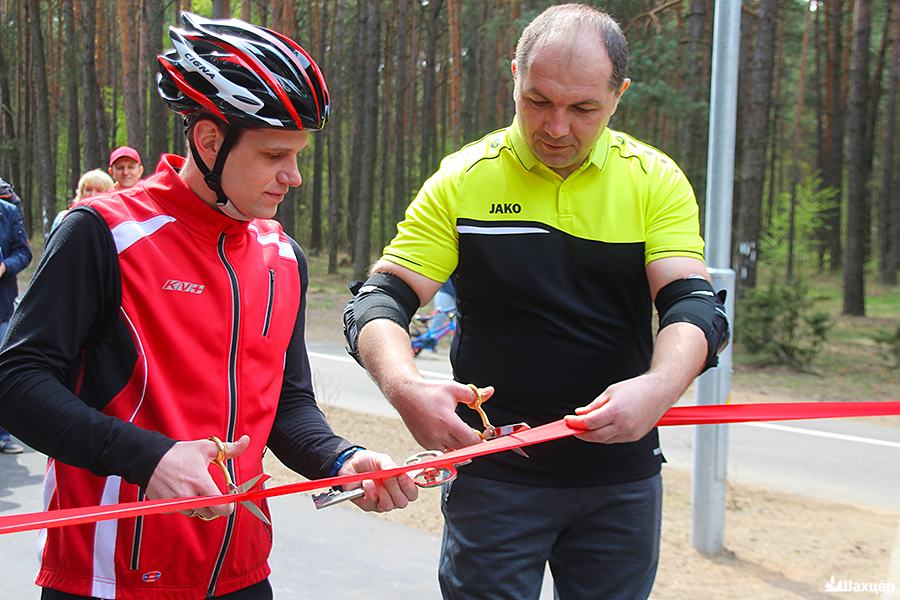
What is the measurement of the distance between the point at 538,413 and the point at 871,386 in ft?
39.5

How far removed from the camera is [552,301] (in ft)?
9.01

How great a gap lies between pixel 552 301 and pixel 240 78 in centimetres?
105

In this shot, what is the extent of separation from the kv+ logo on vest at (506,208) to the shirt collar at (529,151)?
12cm

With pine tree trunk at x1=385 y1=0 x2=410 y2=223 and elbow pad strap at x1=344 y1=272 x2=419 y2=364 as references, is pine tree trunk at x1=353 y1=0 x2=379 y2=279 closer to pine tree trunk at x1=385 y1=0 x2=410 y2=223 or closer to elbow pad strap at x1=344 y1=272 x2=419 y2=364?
pine tree trunk at x1=385 y1=0 x2=410 y2=223

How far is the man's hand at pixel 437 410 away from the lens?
2367 mm

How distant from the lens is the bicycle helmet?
2170 mm

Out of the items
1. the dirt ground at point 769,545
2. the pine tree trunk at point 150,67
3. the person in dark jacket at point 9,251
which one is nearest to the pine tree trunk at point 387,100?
the pine tree trunk at point 150,67

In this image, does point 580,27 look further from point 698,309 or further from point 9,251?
point 9,251

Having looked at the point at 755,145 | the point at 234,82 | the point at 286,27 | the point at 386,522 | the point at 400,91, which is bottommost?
the point at 386,522

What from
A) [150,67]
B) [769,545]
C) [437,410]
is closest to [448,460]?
[437,410]

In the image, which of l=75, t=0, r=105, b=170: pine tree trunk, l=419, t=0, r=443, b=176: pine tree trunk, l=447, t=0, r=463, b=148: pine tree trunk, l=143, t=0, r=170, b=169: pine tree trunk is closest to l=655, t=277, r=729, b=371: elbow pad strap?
l=143, t=0, r=170, b=169: pine tree trunk

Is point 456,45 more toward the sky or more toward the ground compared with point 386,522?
more toward the sky

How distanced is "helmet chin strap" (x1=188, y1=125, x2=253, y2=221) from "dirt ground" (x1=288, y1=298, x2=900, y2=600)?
3839 millimetres

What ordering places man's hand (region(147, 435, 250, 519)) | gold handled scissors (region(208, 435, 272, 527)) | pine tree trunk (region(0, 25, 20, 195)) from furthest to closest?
pine tree trunk (region(0, 25, 20, 195)) → gold handled scissors (region(208, 435, 272, 527)) → man's hand (region(147, 435, 250, 519))
